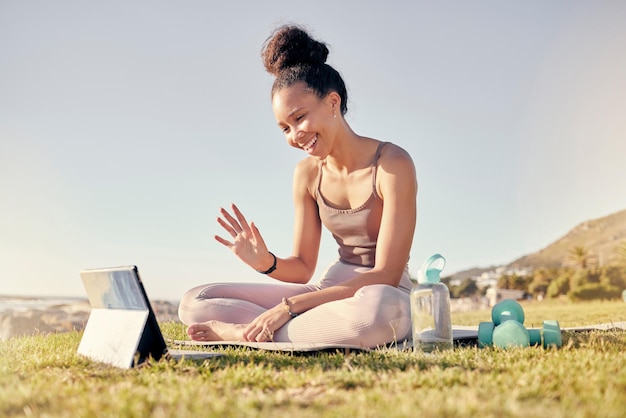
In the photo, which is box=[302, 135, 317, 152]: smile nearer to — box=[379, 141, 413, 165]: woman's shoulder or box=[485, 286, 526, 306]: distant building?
box=[379, 141, 413, 165]: woman's shoulder

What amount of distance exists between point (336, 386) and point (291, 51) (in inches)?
101

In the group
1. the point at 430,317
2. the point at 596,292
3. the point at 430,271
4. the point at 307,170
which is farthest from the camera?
the point at 596,292

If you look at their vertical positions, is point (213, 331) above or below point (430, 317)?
below

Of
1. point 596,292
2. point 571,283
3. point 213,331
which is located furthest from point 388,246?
point 571,283

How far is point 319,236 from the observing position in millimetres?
4660

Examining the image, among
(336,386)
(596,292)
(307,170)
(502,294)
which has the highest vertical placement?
(307,170)

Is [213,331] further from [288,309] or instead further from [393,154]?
[393,154]

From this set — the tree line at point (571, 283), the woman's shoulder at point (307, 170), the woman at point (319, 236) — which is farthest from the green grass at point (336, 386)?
the tree line at point (571, 283)

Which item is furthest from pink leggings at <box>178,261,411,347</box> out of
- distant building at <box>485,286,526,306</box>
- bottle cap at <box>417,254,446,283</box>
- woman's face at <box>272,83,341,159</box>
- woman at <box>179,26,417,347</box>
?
distant building at <box>485,286,526,306</box>

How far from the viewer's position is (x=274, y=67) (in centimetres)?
424

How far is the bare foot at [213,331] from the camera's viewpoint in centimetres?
395

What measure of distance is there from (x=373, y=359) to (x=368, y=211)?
131 centimetres

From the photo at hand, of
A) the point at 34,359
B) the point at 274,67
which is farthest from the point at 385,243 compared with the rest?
the point at 34,359

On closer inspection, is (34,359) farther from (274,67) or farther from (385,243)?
(274,67)
